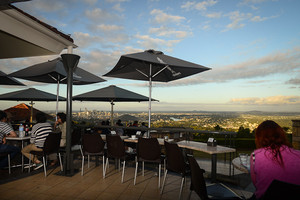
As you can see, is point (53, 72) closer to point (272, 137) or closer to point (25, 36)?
point (25, 36)

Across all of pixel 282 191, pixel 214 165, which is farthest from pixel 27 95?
pixel 282 191

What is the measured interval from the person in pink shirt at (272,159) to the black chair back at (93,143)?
327 centimetres

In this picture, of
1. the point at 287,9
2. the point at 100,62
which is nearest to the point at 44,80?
the point at 100,62

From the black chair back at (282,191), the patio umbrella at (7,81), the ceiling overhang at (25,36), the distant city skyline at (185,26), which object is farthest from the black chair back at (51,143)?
the patio umbrella at (7,81)

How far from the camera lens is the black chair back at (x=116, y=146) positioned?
12.9 ft

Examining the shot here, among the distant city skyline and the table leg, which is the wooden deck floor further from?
the distant city skyline

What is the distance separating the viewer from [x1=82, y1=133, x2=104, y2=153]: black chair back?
4.24 meters

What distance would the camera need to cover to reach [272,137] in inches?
62.8

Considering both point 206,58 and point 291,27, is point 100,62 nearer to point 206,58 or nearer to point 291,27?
point 206,58

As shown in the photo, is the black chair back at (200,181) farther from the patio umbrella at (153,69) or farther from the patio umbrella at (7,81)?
the patio umbrella at (7,81)

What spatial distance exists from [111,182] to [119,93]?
14.7 ft

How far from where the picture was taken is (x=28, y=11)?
446 centimetres

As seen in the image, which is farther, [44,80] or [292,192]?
[44,80]

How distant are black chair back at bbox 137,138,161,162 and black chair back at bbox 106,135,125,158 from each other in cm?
40
